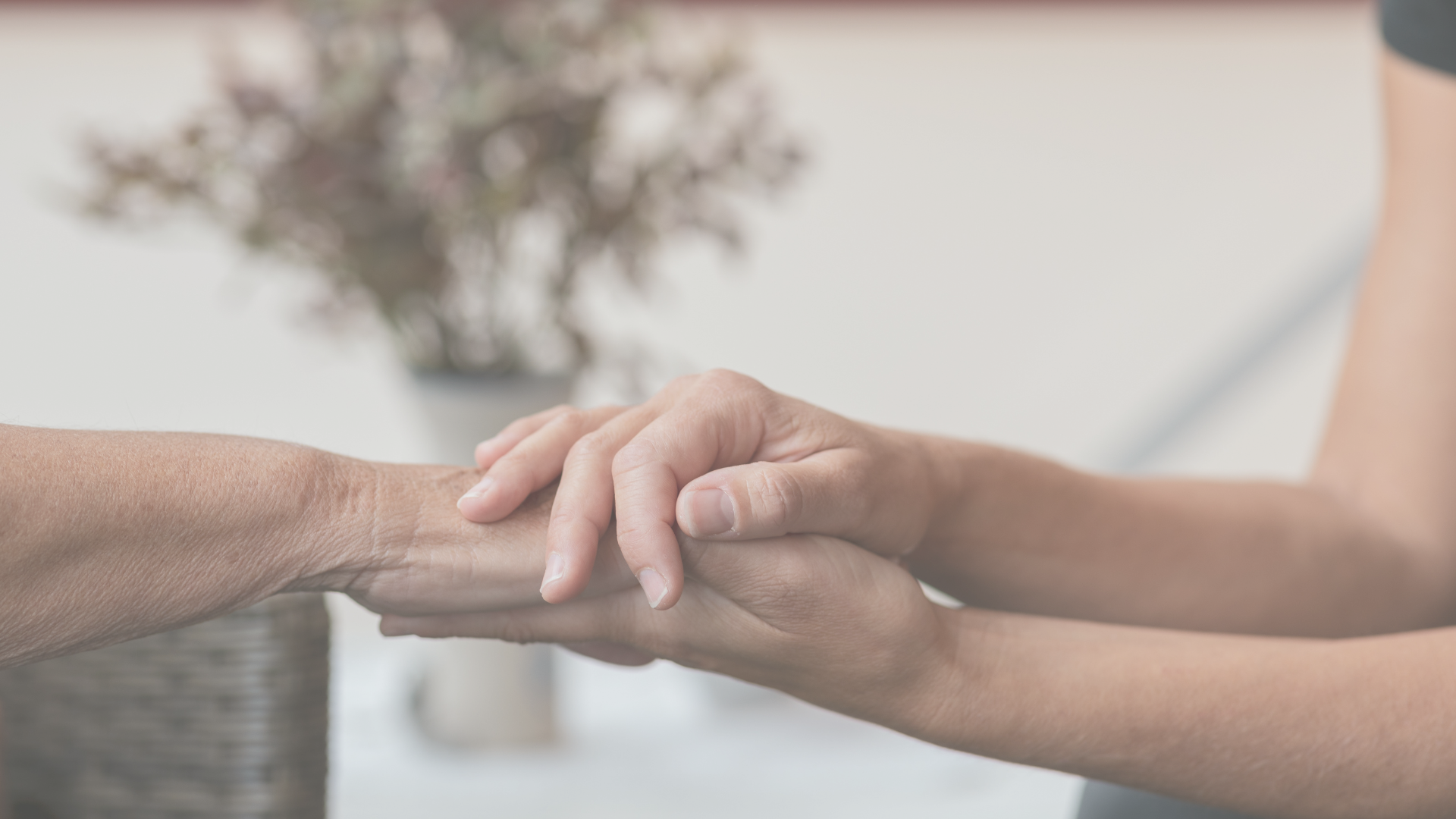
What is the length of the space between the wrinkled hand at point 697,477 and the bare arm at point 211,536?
3 centimetres

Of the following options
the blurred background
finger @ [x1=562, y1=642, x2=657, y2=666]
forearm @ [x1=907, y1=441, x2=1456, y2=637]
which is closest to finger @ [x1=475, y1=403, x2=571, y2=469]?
finger @ [x1=562, y1=642, x2=657, y2=666]

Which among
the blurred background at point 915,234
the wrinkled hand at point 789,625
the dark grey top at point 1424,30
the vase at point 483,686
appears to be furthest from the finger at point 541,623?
the blurred background at point 915,234

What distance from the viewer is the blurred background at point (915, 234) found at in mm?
2834

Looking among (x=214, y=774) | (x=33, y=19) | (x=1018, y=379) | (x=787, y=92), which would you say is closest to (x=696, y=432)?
(x=214, y=774)

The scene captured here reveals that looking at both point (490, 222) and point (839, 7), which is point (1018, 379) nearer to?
point (839, 7)

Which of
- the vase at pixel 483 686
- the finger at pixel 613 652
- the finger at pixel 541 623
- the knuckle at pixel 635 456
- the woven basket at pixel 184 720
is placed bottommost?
the vase at pixel 483 686

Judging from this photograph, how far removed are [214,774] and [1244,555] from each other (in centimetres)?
74

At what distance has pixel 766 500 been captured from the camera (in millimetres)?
618

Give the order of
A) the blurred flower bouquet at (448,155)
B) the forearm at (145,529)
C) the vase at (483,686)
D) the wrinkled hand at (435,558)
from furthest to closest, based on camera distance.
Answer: the vase at (483,686), the blurred flower bouquet at (448,155), the wrinkled hand at (435,558), the forearm at (145,529)

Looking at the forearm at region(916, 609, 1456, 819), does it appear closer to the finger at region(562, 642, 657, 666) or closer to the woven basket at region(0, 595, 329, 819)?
the finger at region(562, 642, 657, 666)

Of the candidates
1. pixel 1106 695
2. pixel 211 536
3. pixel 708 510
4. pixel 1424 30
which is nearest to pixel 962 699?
pixel 1106 695

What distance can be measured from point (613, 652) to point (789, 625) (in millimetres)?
139

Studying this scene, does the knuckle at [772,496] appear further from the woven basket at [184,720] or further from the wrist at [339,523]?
the woven basket at [184,720]

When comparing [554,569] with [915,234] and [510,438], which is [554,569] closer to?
[510,438]
